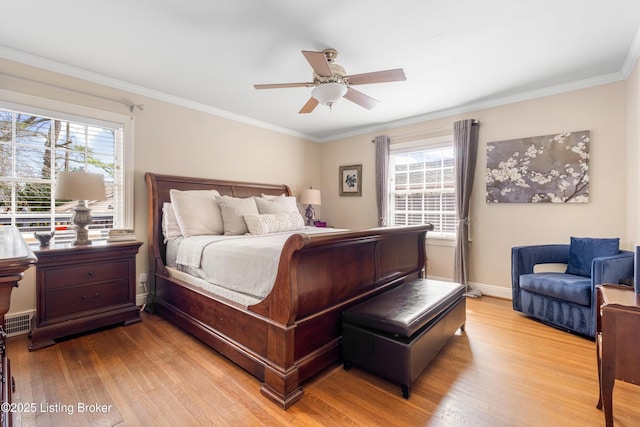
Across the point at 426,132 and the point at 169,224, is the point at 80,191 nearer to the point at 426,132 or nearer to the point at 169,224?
the point at 169,224

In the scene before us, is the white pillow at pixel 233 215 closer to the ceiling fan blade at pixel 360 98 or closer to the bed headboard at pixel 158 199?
the bed headboard at pixel 158 199

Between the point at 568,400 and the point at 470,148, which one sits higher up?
the point at 470,148

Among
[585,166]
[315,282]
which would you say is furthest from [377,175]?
[315,282]

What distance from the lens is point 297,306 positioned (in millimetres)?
1766

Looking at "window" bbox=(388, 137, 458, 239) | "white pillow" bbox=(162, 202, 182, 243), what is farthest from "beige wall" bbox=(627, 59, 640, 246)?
"white pillow" bbox=(162, 202, 182, 243)

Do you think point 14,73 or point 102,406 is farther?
point 14,73

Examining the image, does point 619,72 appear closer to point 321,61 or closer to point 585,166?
point 585,166

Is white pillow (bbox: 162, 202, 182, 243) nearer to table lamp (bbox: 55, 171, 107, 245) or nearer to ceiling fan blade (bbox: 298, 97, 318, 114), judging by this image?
table lamp (bbox: 55, 171, 107, 245)

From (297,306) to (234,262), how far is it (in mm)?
695

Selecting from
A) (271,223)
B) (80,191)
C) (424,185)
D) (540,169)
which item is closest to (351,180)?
(424,185)

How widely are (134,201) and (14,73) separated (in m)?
1.47

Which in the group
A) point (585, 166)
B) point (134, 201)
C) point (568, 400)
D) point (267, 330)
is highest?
point (585, 166)

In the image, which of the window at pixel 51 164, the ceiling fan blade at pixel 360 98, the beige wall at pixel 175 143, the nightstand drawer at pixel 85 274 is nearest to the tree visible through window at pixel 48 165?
the window at pixel 51 164

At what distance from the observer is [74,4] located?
1.99 meters
